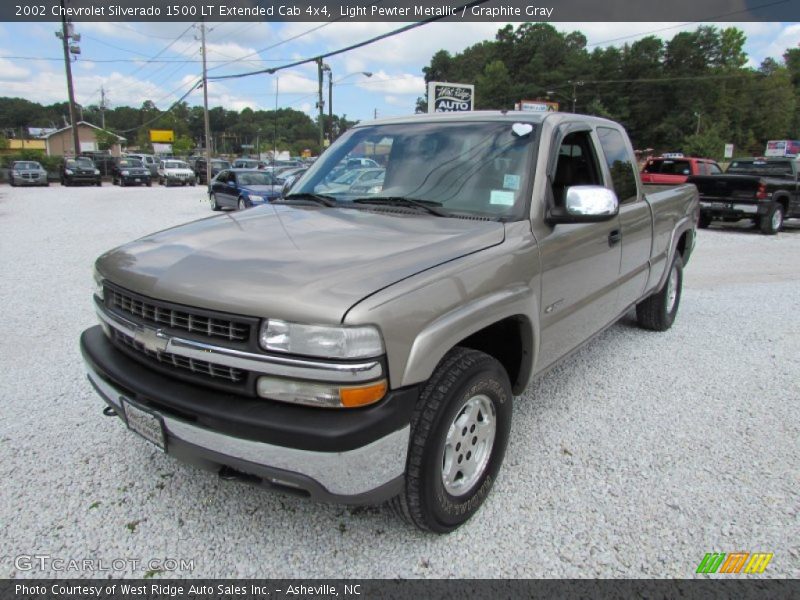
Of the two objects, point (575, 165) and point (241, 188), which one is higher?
point (575, 165)

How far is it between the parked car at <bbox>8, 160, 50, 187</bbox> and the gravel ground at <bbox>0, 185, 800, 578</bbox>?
31582 millimetres

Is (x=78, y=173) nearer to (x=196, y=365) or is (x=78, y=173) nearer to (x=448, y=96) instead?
(x=448, y=96)

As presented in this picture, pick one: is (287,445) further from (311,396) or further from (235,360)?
(235,360)

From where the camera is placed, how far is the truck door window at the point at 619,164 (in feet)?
12.8

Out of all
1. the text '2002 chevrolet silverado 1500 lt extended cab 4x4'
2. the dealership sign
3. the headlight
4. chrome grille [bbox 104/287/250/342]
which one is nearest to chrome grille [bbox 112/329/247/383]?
the text '2002 chevrolet silverado 1500 lt extended cab 4x4'

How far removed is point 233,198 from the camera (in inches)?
663

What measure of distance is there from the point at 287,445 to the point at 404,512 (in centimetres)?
68

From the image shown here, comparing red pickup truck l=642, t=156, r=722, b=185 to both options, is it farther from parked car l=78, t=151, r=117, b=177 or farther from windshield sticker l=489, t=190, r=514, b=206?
parked car l=78, t=151, r=117, b=177

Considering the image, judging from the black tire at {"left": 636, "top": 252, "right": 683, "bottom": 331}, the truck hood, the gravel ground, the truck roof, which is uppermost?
the truck roof

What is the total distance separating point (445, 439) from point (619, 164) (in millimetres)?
2868

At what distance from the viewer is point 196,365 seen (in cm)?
213

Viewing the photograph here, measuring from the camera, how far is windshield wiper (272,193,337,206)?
10.8 feet

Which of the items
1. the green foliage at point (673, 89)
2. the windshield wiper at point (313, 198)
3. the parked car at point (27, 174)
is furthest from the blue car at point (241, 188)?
the green foliage at point (673, 89)

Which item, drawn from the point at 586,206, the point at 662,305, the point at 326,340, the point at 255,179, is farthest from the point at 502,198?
the point at 255,179
